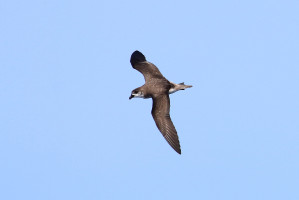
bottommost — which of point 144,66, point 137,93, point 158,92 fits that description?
point 158,92

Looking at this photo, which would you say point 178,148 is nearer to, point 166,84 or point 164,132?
point 164,132

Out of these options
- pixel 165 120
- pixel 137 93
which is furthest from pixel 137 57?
pixel 165 120

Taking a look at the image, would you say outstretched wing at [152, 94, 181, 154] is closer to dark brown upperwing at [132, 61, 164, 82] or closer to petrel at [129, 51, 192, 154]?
petrel at [129, 51, 192, 154]

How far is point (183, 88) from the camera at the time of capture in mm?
30047

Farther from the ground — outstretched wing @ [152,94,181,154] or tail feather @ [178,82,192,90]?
tail feather @ [178,82,192,90]

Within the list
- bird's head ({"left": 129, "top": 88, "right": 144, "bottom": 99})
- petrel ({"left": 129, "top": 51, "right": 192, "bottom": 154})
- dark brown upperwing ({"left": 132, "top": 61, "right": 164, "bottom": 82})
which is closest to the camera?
petrel ({"left": 129, "top": 51, "right": 192, "bottom": 154})

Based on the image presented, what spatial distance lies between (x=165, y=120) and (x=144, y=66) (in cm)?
408

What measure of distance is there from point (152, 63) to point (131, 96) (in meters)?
2.35

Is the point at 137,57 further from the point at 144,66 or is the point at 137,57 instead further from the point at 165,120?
the point at 165,120

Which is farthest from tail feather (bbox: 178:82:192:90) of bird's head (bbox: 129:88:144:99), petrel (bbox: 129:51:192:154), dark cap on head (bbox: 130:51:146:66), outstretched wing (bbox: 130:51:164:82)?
dark cap on head (bbox: 130:51:146:66)

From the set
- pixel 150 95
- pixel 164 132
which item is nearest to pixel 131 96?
pixel 150 95

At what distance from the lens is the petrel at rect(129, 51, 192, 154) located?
2762cm

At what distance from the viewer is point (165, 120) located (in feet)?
92.4

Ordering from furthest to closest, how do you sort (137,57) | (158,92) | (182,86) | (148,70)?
(137,57) < (148,70) < (182,86) < (158,92)
